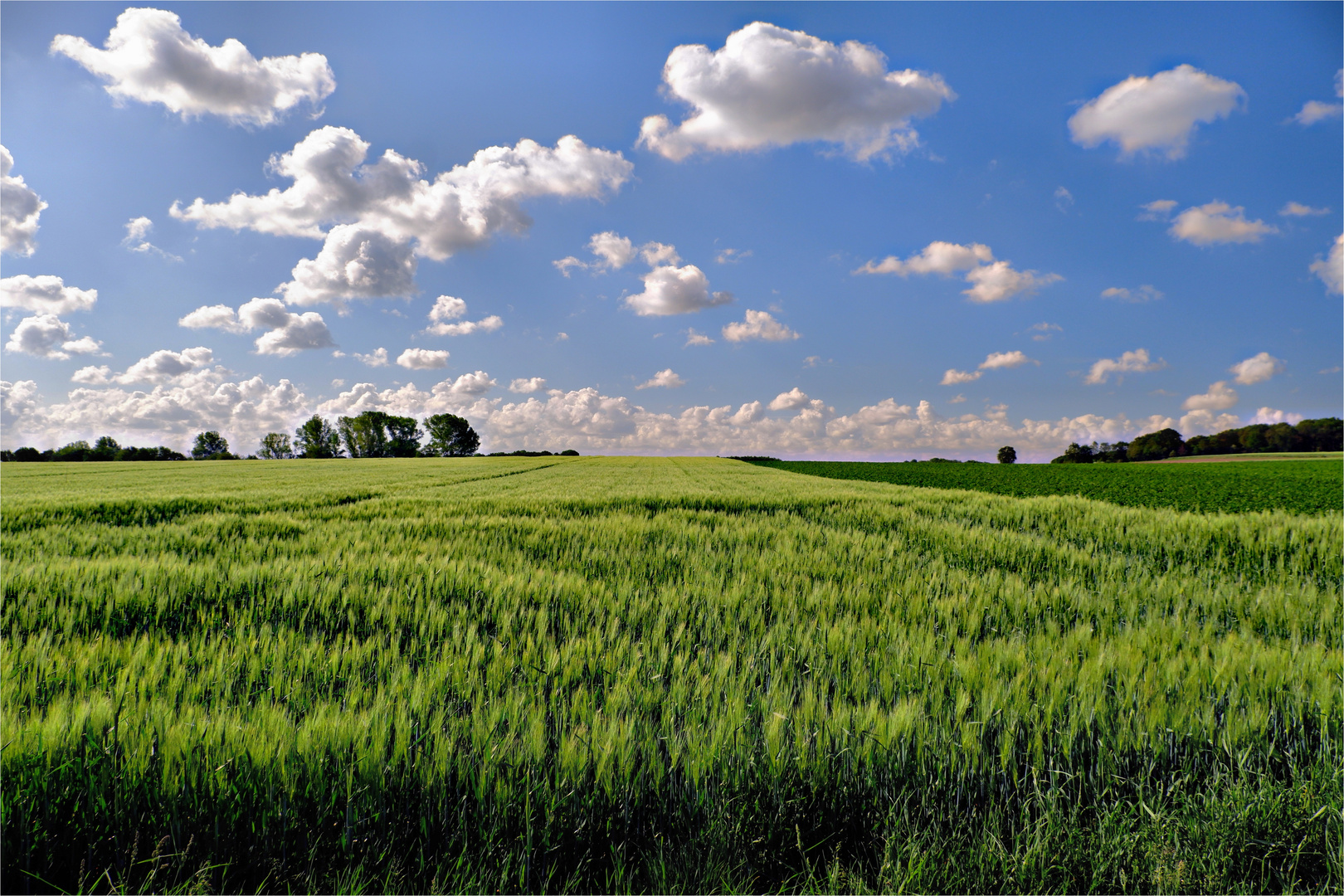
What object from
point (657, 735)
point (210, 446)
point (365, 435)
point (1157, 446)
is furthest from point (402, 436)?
point (1157, 446)

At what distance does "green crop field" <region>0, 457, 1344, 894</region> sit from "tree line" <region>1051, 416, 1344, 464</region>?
3800 inches

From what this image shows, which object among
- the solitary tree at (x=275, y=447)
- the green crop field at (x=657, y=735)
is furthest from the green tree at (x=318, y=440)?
the green crop field at (x=657, y=735)

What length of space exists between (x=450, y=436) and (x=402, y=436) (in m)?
11.4

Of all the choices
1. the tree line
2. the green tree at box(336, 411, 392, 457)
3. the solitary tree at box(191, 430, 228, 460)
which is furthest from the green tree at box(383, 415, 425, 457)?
the tree line

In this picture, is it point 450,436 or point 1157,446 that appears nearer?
point 1157,446

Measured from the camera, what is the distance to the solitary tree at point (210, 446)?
11262cm

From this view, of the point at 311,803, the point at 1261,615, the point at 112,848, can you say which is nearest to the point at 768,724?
the point at 311,803

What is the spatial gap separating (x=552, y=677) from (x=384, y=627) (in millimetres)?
1384

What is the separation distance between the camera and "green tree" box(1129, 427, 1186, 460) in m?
97.2

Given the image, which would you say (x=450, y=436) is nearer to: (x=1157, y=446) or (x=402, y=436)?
(x=402, y=436)

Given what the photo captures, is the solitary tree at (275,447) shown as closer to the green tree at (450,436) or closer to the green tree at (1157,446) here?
the green tree at (450,436)

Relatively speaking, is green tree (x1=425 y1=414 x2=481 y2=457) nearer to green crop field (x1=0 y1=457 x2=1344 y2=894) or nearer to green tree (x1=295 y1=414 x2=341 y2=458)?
green tree (x1=295 y1=414 x2=341 y2=458)

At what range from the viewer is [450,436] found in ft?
412

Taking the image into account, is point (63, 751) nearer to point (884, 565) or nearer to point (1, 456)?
point (884, 565)
